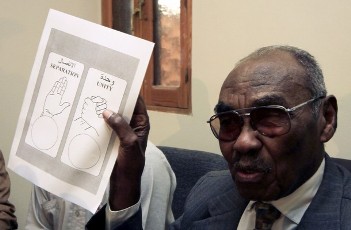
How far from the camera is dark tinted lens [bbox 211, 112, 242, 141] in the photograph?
0.95 m

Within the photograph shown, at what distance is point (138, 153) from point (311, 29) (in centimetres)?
81

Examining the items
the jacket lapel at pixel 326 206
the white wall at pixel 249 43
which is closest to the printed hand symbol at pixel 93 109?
the jacket lapel at pixel 326 206

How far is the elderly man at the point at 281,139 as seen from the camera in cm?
92

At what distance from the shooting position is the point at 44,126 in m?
1.09

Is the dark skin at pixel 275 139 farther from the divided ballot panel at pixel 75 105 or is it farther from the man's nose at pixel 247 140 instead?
the divided ballot panel at pixel 75 105

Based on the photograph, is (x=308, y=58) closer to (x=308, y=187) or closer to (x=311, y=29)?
(x=308, y=187)

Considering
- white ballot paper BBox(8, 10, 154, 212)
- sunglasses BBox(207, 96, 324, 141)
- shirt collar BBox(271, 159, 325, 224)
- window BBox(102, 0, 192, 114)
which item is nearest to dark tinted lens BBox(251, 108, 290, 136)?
sunglasses BBox(207, 96, 324, 141)

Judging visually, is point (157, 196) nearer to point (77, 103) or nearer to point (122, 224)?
point (122, 224)

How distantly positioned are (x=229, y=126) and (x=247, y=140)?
0.06 m

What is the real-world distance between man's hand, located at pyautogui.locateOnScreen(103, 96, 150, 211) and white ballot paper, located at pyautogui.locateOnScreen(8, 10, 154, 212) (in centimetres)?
3

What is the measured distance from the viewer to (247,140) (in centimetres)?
92

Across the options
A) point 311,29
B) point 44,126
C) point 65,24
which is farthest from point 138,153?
point 311,29

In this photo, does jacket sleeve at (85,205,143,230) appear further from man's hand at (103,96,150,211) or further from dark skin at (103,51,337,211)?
dark skin at (103,51,337,211)

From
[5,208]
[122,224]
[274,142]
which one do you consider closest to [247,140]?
[274,142]
